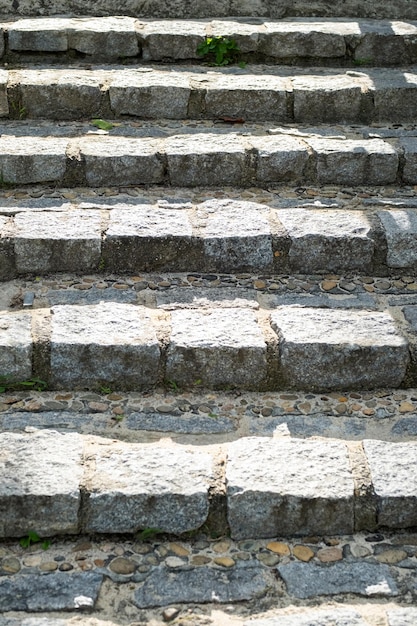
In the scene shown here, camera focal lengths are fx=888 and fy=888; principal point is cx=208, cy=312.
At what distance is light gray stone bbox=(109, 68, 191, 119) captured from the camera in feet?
14.5

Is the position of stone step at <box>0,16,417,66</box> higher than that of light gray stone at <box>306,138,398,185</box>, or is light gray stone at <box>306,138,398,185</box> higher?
stone step at <box>0,16,417,66</box>

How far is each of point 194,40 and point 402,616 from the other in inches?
137

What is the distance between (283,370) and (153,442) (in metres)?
0.55

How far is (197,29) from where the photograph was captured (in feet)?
16.4

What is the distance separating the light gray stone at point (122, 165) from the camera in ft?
13.0

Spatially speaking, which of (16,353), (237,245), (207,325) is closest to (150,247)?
(237,245)

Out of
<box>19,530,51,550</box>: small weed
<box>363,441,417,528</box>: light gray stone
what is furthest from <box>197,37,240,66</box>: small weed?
<box>19,530,51,550</box>: small weed

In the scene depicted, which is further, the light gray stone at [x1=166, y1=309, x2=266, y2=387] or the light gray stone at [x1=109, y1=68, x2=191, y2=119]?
the light gray stone at [x1=109, y1=68, x2=191, y2=119]

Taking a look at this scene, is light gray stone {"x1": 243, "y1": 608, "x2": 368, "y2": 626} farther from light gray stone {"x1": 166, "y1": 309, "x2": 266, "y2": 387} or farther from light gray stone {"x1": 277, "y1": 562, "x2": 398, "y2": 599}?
light gray stone {"x1": 166, "y1": 309, "x2": 266, "y2": 387}

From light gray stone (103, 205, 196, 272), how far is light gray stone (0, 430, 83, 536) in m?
1.05

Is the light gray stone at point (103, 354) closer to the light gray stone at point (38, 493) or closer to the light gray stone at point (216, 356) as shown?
the light gray stone at point (216, 356)

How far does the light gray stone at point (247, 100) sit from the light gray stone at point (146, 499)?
2.38 metres

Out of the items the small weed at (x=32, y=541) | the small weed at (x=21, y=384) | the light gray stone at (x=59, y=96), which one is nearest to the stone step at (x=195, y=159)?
the light gray stone at (x=59, y=96)

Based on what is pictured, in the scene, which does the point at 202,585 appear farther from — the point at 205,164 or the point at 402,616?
the point at 205,164
